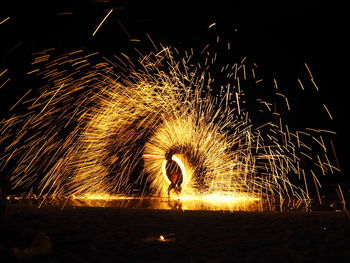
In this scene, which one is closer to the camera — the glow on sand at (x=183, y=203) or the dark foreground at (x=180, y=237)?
the dark foreground at (x=180, y=237)

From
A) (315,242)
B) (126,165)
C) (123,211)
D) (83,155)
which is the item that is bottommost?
(315,242)

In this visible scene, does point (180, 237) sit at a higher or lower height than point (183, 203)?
lower

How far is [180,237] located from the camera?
6.21m

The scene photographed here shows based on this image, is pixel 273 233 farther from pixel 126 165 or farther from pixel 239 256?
pixel 126 165

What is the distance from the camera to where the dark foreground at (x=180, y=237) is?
5.09 metres

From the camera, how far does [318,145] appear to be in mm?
26969

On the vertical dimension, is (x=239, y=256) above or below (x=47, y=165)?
below

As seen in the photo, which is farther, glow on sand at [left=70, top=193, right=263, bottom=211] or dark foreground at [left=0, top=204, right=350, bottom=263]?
glow on sand at [left=70, top=193, right=263, bottom=211]

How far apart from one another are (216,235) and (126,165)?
1841 cm

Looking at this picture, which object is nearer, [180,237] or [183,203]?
[180,237]

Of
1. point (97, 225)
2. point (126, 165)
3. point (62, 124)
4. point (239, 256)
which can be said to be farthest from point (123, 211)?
point (126, 165)

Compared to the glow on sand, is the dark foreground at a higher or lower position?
lower

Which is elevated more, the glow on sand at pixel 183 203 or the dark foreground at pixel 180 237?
the glow on sand at pixel 183 203

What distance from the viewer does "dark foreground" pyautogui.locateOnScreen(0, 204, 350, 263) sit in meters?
5.09
